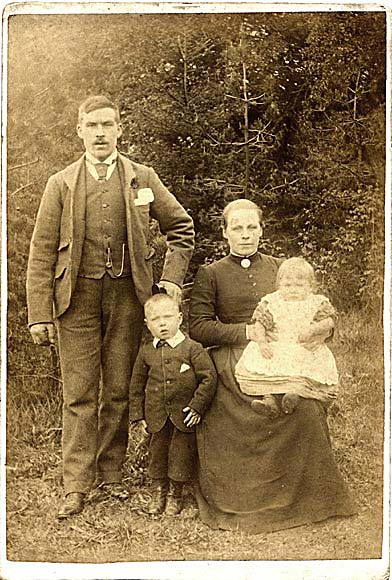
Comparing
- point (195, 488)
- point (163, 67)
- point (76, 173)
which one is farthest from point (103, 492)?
point (163, 67)

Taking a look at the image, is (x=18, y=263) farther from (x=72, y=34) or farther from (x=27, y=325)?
(x=72, y=34)

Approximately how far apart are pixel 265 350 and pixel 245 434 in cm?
30

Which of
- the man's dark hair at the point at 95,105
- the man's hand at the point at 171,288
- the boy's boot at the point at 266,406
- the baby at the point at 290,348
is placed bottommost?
the boy's boot at the point at 266,406

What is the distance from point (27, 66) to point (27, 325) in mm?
908

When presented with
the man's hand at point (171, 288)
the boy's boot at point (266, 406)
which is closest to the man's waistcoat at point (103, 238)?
the man's hand at point (171, 288)

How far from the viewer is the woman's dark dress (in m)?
3.22

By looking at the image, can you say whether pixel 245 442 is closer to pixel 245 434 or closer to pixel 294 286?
pixel 245 434

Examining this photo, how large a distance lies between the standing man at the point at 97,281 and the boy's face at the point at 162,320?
4cm

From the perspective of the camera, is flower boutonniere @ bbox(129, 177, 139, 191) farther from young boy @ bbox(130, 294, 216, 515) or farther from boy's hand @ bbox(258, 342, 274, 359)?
boy's hand @ bbox(258, 342, 274, 359)

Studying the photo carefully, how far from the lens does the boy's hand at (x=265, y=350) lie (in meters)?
3.22

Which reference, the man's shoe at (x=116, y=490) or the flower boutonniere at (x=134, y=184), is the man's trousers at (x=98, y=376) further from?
the flower boutonniere at (x=134, y=184)

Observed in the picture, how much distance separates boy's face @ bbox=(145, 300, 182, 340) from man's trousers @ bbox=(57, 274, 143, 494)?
4cm

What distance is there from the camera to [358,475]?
3305 mm

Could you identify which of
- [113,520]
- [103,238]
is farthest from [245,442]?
[103,238]
